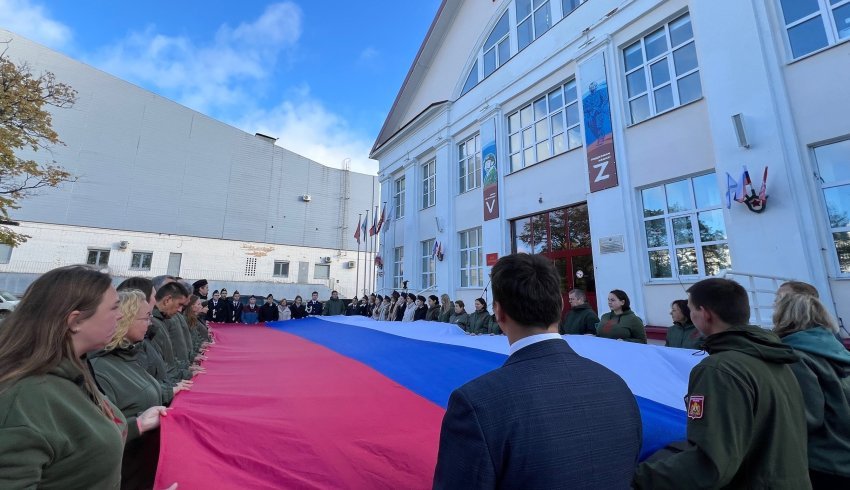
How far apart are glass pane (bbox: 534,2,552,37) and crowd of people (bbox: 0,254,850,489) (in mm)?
10994

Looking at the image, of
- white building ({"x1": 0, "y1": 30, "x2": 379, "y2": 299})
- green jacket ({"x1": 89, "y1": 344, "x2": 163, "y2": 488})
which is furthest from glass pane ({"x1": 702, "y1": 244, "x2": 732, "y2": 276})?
white building ({"x1": 0, "y1": 30, "x2": 379, "y2": 299})

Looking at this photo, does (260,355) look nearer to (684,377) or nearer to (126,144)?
(684,377)

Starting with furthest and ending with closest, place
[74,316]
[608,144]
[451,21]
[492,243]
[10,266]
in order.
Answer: [10,266] < [451,21] < [492,243] < [608,144] < [74,316]

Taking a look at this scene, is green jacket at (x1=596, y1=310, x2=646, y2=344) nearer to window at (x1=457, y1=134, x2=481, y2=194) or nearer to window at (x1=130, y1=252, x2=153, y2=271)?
window at (x1=457, y1=134, x2=481, y2=194)

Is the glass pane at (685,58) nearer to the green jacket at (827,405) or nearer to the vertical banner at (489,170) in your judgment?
the vertical banner at (489,170)

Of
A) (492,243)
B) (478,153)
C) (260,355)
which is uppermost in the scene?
(478,153)

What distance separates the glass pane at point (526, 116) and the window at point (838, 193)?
21.8ft

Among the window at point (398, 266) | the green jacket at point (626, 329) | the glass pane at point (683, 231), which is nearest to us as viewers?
the green jacket at point (626, 329)

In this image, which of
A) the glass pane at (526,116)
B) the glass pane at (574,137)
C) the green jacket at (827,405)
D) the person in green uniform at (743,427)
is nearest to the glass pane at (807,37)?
the glass pane at (574,137)

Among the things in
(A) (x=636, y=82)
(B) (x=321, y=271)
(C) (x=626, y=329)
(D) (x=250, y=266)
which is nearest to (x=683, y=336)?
(C) (x=626, y=329)

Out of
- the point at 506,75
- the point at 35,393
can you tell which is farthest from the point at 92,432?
the point at 506,75

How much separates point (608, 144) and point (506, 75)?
4861 millimetres

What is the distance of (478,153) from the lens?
1350 cm

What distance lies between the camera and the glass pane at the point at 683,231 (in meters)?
7.42
